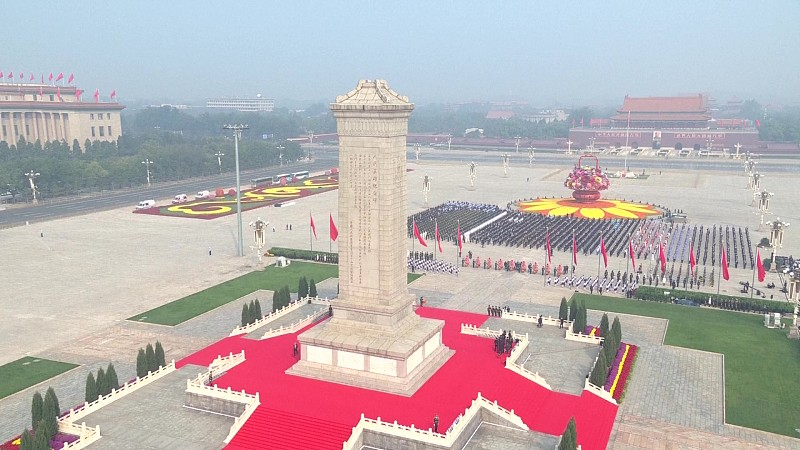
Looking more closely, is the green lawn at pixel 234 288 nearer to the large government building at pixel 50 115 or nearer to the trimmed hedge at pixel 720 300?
the trimmed hedge at pixel 720 300

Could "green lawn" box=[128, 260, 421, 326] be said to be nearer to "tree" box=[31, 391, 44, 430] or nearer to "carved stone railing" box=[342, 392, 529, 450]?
"tree" box=[31, 391, 44, 430]

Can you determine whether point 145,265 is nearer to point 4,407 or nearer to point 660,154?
point 4,407

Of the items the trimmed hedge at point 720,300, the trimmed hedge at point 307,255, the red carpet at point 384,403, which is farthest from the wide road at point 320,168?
the trimmed hedge at point 720,300

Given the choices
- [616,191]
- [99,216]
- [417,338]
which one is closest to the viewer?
[417,338]

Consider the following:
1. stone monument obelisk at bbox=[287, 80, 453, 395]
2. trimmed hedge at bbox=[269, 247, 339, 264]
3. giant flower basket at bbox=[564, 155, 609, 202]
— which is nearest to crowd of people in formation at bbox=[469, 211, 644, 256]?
giant flower basket at bbox=[564, 155, 609, 202]

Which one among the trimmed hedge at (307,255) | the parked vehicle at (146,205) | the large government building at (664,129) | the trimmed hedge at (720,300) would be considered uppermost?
the large government building at (664,129)

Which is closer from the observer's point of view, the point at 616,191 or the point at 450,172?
the point at 616,191

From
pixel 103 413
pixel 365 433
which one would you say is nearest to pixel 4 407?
pixel 103 413
